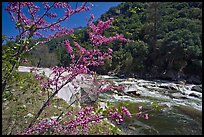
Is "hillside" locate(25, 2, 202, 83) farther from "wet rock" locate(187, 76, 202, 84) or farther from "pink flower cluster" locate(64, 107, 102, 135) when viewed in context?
"pink flower cluster" locate(64, 107, 102, 135)

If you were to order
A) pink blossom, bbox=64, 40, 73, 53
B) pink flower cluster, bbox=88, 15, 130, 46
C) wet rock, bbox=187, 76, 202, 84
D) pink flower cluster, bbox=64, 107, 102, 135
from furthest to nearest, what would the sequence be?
wet rock, bbox=187, 76, 202, 84
pink blossom, bbox=64, 40, 73, 53
pink flower cluster, bbox=88, 15, 130, 46
pink flower cluster, bbox=64, 107, 102, 135

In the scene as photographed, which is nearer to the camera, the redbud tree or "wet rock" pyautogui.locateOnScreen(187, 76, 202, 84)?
the redbud tree

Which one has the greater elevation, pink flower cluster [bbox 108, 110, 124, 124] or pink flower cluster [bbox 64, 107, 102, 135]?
pink flower cluster [bbox 108, 110, 124, 124]

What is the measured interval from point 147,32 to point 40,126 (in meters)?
44.0

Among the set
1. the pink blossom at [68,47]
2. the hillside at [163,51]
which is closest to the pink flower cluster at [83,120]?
the pink blossom at [68,47]

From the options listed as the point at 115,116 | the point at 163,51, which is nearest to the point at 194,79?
the point at 163,51

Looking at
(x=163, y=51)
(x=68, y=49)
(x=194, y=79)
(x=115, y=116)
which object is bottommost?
(x=194, y=79)

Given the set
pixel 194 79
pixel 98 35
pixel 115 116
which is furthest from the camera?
pixel 194 79

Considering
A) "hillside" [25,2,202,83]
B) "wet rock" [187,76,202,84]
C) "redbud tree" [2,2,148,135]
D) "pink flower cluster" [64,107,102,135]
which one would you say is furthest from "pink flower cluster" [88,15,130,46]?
"wet rock" [187,76,202,84]

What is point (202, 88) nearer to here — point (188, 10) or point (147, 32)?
point (147, 32)

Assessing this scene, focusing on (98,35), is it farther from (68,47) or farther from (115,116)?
(115,116)

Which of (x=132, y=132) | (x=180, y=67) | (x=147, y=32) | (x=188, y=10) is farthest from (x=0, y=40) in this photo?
(x=188, y=10)

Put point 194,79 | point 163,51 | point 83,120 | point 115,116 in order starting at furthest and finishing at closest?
1. point 163,51
2. point 194,79
3. point 83,120
4. point 115,116

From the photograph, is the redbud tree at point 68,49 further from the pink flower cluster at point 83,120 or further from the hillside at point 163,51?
the hillside at point 163,51
